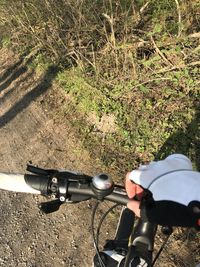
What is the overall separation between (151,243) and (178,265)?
7.53 ft

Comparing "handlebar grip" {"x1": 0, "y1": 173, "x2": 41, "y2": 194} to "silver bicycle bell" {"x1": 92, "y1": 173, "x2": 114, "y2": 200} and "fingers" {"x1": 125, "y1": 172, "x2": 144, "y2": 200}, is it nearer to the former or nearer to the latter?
"silver bicycle bell" {"x1": 92, "y1": 173, "x2": 114, "y2": 200}

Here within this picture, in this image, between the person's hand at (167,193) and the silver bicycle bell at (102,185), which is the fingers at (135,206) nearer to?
the person's hand at (167,193)

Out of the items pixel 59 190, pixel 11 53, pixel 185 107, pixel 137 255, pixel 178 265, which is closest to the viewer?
pixel 137 255

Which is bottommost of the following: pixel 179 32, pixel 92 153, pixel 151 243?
pixel 92 153

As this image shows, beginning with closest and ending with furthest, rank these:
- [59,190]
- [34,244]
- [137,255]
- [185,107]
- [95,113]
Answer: [137,255], [59,190], [34,244], [185,107], [95,113]

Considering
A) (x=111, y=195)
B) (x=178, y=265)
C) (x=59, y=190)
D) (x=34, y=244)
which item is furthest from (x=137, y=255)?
(x=34, y=244)

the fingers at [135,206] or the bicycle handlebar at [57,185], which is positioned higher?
the bicycle handlebar at [57,185]

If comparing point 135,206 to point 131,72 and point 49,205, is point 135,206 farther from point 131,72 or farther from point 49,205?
point 131,72

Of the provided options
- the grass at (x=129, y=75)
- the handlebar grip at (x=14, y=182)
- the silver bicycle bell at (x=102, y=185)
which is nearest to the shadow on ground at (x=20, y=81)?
the grass at (x=129, y=75)

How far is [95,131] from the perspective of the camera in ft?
18.1

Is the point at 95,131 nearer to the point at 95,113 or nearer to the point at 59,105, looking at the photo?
the point at 95,113

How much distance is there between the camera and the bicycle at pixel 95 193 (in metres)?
1.78

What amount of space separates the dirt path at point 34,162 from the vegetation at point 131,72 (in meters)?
0.36

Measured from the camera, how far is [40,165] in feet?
17.5
